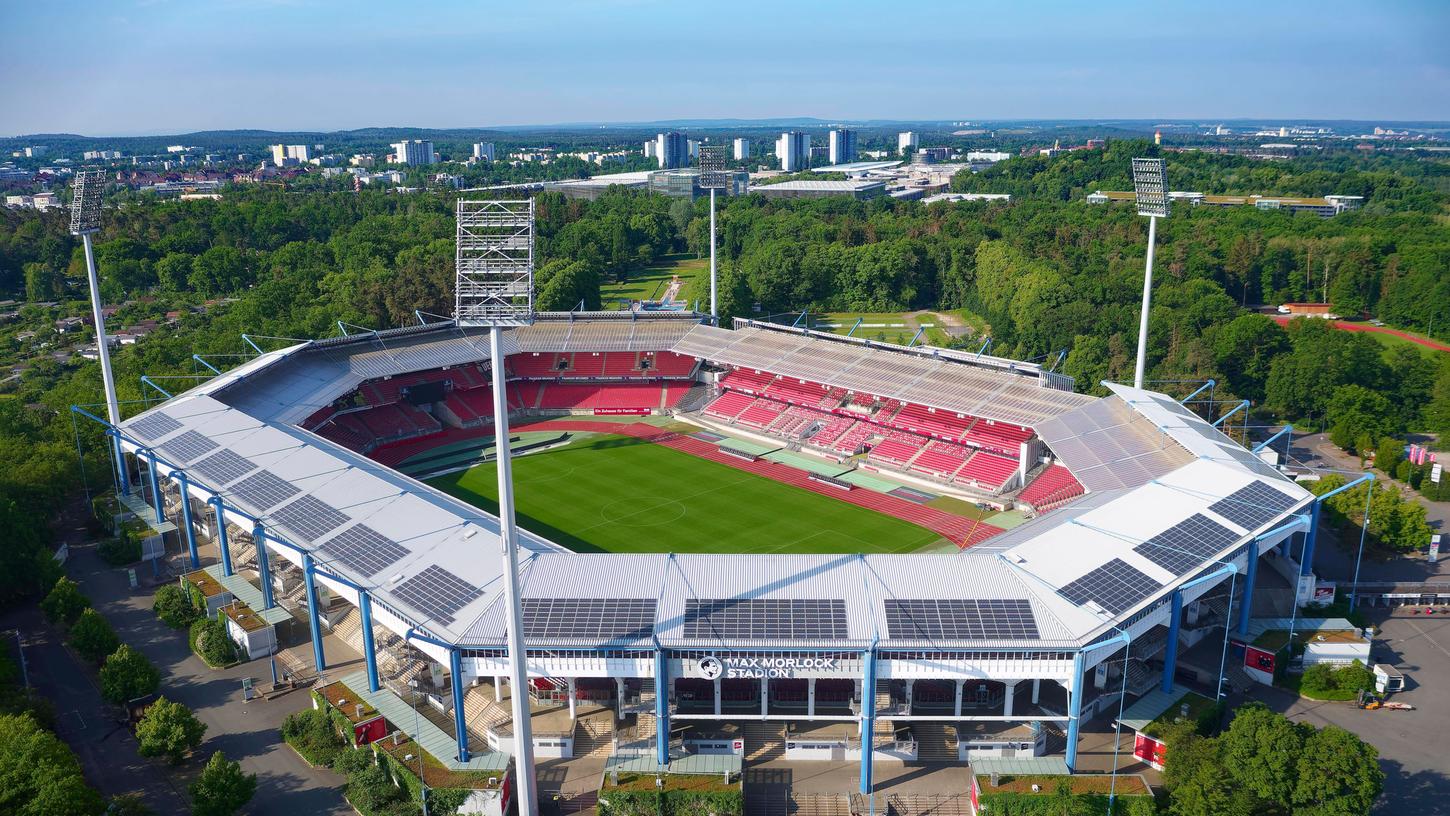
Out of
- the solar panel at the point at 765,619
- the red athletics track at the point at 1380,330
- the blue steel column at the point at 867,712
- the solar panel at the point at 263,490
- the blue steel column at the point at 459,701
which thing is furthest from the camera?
the red athletics track at the point at 1380,330

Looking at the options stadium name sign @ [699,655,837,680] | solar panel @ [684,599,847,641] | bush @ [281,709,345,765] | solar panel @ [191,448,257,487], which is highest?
solar panel @ [191,448,257,487]

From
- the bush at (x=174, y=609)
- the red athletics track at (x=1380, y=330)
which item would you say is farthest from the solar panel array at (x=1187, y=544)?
the red athletics track at (x=1380, y=330)

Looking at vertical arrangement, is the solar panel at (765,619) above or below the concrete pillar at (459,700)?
above

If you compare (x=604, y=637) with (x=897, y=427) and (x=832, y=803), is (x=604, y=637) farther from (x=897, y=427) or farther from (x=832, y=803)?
(x=897, y=427)

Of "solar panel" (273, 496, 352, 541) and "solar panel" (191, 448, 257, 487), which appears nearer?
"solar panel" (273, 496, 352, 541)

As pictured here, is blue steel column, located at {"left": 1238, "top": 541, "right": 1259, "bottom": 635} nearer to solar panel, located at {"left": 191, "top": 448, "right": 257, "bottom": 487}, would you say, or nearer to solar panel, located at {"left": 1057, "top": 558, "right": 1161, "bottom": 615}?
solar panel, located at {"left": 1057, "top": 558, "right": 1161, "bottom": 615}

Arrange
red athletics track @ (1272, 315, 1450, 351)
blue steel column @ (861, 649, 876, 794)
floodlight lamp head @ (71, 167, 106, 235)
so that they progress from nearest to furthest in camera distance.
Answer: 1. blue steel column @ (861, 649, 876, 794)
2. floodlight lamp head @ (71, 167, 106, 235)
3. red athletics track @ (1272, 315, 1450, 351)

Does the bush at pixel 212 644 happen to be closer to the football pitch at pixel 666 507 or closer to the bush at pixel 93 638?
the bush at pixel 93 638

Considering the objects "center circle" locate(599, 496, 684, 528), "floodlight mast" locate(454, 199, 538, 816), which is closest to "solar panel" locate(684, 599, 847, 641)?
"floodlight mast" locate(454, 199, 538, 816)
